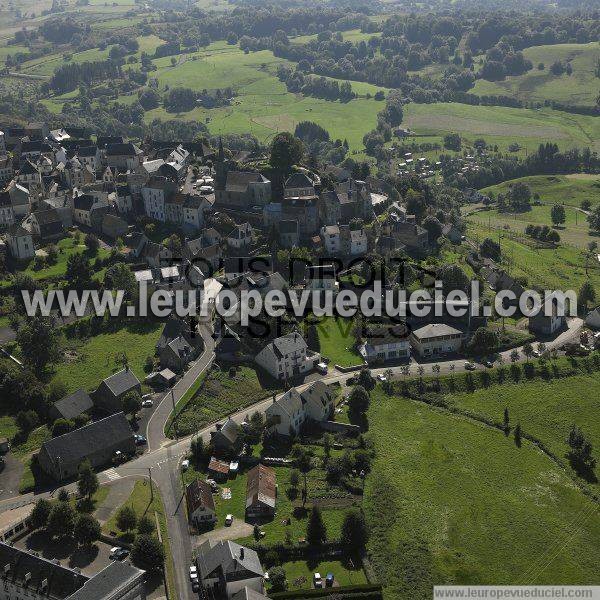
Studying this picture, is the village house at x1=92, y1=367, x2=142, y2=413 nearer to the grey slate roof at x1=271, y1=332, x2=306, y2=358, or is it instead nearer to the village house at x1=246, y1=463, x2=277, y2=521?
the grey slate roof at x1=271, y1=332, x2=306, y2=358

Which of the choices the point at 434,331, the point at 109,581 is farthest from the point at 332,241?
the point at 109,581

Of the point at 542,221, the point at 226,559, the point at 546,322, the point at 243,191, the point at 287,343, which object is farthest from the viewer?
the point at 542,221

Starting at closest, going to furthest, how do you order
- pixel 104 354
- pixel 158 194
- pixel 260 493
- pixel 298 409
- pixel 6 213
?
pixel 260 493 → pixel 298 409 → pixel 104 354 → pixel 6 213 → pixel 158 194

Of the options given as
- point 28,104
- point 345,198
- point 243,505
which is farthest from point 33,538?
point 28,104

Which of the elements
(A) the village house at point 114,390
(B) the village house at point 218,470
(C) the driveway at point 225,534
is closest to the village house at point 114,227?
(A) the village house at point 114,390

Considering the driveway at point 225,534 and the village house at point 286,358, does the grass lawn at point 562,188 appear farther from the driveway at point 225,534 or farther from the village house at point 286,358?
the driveway at point 225,534

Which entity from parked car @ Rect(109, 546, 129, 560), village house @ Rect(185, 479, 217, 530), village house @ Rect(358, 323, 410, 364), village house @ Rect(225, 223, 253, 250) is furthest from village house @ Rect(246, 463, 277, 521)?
village house @ Rect(225, 223, 253, 250)

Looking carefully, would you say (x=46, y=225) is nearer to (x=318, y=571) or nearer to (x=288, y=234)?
(x=288, y=234)
